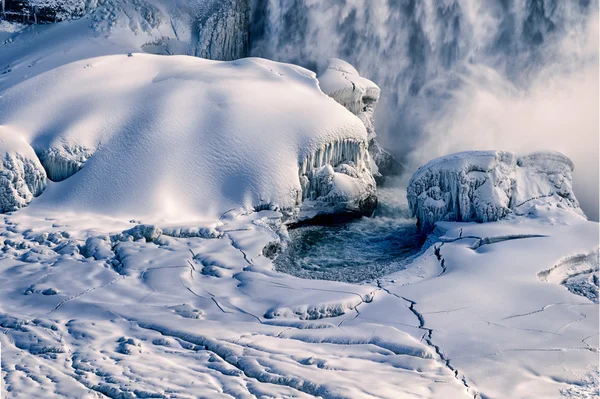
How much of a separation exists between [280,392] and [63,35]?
1091 cm

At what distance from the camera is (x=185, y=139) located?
34.6 ft

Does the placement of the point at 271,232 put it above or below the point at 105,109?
below

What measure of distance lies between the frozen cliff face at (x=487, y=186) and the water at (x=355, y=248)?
558mm

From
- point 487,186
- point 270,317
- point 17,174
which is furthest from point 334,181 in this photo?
point 17,174

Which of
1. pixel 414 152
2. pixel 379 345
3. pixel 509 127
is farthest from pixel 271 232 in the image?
pixel 509 127

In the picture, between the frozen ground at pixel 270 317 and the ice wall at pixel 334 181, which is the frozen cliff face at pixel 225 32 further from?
the frozen ground at pixel 270 317

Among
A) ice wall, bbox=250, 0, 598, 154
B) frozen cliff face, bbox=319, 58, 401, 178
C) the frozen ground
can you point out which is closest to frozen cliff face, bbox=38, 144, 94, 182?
the frozen ground

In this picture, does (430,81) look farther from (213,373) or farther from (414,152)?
(213,373)

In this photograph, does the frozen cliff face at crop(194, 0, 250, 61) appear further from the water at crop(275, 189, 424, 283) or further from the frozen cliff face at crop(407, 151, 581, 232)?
the frozen cliff face at crop(407, 151, 581, 232)

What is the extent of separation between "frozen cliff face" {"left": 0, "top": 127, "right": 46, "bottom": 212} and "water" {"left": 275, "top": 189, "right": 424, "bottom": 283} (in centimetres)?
387

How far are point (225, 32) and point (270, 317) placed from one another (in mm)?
9480

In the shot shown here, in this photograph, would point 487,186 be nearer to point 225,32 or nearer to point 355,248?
point 355,248

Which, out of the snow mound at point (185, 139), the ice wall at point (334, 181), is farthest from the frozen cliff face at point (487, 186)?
the snow mound at point (185, 139)

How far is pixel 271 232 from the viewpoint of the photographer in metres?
9.54
